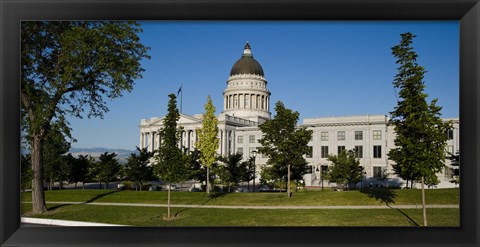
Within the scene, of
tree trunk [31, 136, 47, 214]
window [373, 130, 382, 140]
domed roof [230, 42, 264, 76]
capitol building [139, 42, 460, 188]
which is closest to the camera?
tree trunk [31, 136, 47, 214]

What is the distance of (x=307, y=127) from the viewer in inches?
2040

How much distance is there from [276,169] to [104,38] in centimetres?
1761

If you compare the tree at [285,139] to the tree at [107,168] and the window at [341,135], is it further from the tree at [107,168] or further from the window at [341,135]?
the window at [341,135]

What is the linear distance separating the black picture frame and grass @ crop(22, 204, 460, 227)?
593 cm

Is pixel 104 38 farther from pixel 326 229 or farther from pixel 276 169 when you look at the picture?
pixel 276 169

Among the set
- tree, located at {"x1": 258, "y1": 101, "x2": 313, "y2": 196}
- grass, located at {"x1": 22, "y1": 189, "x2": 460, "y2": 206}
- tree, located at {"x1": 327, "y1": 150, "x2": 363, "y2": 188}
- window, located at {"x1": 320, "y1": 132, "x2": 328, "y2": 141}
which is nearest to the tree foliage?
grass, located at {"x1": 22, "y1": 189, "x2": 460, "y2": 206}

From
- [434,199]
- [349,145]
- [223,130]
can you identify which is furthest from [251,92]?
[434,199]

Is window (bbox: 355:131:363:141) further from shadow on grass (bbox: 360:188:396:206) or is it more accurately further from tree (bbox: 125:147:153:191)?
shadow on grass (bbox: 360:188:396:206)

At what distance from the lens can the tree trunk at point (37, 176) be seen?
17969mm

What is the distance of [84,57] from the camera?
1655cm

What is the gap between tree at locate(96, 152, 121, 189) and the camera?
38125mm

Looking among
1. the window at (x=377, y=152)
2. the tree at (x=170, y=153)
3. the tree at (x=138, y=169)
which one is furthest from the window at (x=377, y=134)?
the tree at (x=170, y=153)
